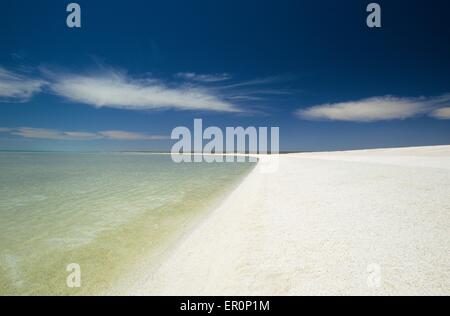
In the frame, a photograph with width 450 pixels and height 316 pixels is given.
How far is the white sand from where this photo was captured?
3.84 metres

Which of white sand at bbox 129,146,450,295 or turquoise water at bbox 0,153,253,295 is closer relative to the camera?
white sand at bbox 129,146,450,295

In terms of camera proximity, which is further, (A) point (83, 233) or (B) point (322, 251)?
(A) point (83, 233)

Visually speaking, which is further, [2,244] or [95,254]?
[2,244]

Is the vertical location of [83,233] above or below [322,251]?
below

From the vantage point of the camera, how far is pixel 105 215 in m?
9.23

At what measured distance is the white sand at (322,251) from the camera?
3844 millimetres

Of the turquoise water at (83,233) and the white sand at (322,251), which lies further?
the turquoise water at (83,233)

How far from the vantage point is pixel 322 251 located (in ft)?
16.0
